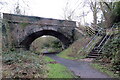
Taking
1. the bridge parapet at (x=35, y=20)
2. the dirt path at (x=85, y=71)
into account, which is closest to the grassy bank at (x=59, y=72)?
the dirt path at (x=85, y=71)

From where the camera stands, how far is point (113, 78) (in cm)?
349

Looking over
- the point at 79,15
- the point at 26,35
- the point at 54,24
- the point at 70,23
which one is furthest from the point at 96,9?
the point at 26,35

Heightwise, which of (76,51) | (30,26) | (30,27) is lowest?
(76,51)

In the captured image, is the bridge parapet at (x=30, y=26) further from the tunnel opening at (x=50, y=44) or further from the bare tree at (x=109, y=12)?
the tunnel opening at (x=50, y=44)

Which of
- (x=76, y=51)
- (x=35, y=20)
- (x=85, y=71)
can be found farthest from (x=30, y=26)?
(x=85, y=71)

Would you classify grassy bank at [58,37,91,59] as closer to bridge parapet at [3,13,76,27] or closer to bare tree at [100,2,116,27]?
bare tree at [100,2,116,27]

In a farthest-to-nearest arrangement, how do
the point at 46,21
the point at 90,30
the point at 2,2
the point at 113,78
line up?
the point at 46,21 < the point at 90,30 < the point at 2,2 < the point at 113,78

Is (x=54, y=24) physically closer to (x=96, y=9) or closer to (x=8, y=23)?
(x=8, y=23)

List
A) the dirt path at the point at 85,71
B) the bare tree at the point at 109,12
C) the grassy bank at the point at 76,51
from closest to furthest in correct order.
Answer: the dirt path at the point at 85,71, the grassy bank at the point at 76,51, the bare tree at the point at 109,12

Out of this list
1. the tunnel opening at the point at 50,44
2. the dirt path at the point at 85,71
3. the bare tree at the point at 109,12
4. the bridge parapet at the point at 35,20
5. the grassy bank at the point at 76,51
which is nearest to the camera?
the dirt path at the point at 85,71

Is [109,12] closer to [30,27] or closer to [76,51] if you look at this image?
[76,51]

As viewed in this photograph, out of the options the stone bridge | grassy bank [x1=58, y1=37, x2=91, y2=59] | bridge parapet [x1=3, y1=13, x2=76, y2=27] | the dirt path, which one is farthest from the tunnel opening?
the dirt path

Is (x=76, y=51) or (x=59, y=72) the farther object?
(x=76, y=51)

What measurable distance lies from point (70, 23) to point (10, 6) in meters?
9.42
